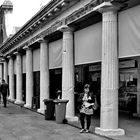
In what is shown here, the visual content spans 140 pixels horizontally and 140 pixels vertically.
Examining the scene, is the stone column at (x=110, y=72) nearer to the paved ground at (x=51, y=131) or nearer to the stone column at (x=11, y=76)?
the paved ground at (x=51, y=131)

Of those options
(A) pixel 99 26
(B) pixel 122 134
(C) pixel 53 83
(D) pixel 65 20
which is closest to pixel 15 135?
(B) pixel 122 134

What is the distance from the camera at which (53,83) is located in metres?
23.2

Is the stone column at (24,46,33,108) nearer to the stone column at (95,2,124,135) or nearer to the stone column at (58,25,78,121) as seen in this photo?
the stone column at (58,25,78,121)

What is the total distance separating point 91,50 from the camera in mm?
12992

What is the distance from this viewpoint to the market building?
10.7m

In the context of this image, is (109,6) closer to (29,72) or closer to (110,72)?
(110,72)

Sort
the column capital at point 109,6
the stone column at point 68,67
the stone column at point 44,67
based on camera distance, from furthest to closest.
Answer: the stone column at point 44,67 < the stone column at point 68,67 < the column capital at point 109,6

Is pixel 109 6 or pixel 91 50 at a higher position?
pixel 109 6

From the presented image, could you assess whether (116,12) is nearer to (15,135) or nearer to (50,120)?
(15,135)

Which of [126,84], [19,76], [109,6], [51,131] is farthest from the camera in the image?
[19,76]

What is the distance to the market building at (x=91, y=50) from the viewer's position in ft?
35.0

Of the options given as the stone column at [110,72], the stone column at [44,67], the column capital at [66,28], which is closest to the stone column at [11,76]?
the stone column at [44,67]

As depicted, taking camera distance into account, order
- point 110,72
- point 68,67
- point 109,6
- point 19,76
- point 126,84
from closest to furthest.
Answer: point 109,6 < point 110,72 < point 68,67 < point 126,84 < point 19,76

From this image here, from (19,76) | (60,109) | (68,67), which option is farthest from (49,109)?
(19,76)
